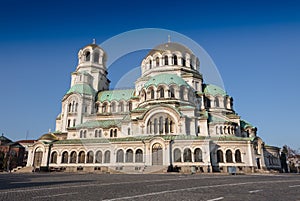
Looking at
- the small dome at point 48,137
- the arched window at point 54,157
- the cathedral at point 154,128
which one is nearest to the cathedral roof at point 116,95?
the cathedral at point 154,128

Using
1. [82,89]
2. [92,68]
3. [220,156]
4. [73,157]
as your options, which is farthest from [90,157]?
[92,68]

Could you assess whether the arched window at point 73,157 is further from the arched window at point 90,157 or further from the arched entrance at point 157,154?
the arched entrance at point 157,154

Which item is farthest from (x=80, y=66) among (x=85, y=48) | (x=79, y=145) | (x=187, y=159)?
(x=187, y=159)

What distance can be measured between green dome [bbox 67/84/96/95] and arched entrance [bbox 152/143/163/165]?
24.0 meters

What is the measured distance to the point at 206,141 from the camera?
35688 millimetres

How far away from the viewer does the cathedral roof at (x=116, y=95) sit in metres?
53.2

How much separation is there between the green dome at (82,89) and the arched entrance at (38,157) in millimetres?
14868

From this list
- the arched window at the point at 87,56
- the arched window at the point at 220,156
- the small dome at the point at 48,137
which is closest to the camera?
the arched window at the point at 220,156

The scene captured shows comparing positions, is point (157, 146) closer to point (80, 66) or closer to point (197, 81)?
point (197, 81)

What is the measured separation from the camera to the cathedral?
117 ft

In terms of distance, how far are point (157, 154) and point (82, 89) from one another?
2583 cm

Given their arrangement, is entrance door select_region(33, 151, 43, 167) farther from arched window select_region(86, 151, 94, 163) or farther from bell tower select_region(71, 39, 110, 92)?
bell tower select_region(71, 39, 110, 92)

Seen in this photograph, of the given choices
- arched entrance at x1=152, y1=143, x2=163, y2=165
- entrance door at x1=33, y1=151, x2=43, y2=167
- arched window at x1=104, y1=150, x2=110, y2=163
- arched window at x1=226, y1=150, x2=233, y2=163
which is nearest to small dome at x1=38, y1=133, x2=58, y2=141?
entrance door at x1=33, y1=151, x2=43, y2=167

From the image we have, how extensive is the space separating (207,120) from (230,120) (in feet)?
20.3
